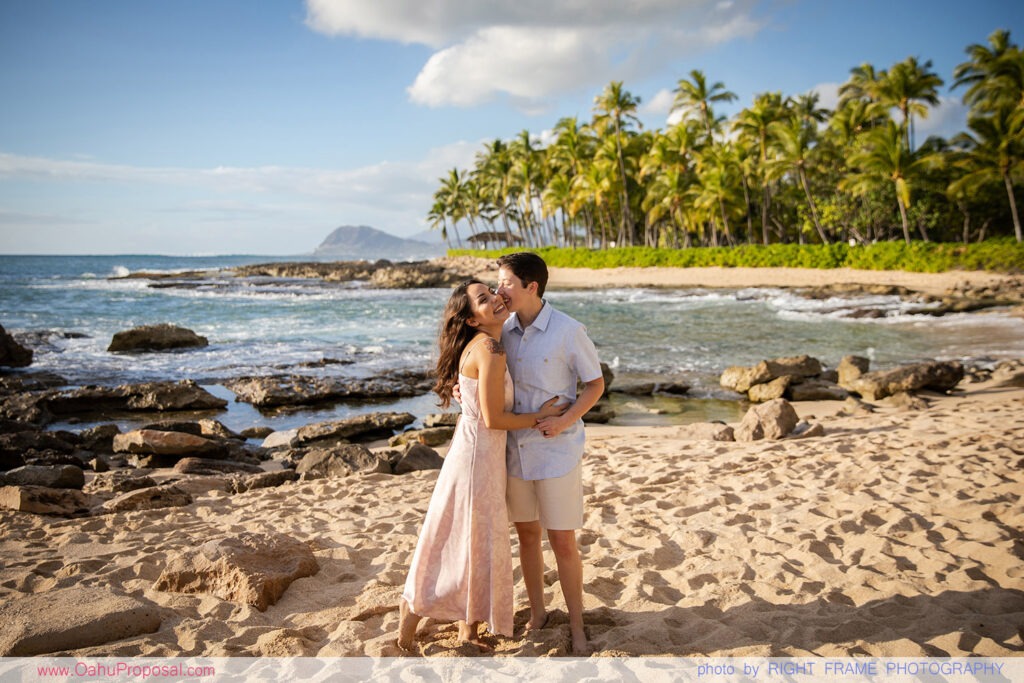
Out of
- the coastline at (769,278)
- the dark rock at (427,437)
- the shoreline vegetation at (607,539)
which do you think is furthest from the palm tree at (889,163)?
the dark rock at (427,437)

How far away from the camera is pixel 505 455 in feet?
10.6

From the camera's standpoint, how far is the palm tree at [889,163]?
34812 mm

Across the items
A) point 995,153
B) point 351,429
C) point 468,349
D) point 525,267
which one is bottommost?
point 351,429

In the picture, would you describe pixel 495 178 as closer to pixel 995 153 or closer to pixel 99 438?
pixel 995 153

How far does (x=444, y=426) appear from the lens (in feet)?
31.6

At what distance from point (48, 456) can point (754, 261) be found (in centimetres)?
4183

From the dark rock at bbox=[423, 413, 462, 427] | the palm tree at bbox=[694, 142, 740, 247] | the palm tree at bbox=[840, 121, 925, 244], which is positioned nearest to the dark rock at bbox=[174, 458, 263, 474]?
the dark rock at bbox=[423, 413, 462, 427]

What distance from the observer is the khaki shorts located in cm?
316

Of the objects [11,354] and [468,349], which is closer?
[468,349]

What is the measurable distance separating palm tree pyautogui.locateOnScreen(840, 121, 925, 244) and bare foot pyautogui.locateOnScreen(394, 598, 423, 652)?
1544 inches

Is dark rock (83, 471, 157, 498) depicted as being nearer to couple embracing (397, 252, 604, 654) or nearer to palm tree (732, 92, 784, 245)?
couple embracing (397, 252, 604, 654)

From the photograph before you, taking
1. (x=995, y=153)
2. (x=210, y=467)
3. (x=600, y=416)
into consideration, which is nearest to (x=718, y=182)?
(x=995, y=153)

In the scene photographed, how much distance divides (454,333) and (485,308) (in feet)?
0.74

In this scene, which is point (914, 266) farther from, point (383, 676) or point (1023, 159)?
point (383, 676)
